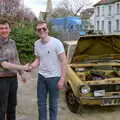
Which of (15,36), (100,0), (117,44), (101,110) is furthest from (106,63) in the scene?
(100,0)

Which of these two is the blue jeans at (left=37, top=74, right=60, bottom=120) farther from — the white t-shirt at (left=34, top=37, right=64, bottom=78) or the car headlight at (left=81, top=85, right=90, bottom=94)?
the car headlight at (left=81, top=85, right=90, bottom=94)

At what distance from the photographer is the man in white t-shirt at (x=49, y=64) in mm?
5500

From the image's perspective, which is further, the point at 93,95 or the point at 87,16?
the point at 87,16

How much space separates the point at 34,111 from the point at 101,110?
144cm

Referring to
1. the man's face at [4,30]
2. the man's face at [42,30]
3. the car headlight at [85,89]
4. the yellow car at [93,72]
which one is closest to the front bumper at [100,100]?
the yellow car at [93,72]

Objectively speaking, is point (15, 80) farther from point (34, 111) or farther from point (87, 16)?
point (87, 16)

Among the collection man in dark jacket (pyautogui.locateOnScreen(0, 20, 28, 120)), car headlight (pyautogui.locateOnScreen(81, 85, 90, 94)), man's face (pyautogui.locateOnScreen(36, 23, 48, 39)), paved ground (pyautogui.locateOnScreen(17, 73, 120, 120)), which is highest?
man's face (pyautogui.locateOnScreen(36, 23, 48, 39))

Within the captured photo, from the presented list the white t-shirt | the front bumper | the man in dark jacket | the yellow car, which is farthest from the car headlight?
the man in dark jacket

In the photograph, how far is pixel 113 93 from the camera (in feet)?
23.7

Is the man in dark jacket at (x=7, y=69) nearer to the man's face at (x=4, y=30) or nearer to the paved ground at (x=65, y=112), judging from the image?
the man's face at (x=4, y=30)

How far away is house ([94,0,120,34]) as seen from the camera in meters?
69.9

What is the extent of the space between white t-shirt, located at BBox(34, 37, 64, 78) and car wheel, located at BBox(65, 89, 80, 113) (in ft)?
6.85

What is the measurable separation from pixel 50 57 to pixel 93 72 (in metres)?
2.80

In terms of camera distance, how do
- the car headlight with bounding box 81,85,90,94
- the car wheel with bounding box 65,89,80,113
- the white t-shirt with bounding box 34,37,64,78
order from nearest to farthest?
the white t-shirt with bounding box 34,37,64,78 < the car headlight with bounding box 81,85,90,94 < the car wheel with bounding box 65,89,80,113
